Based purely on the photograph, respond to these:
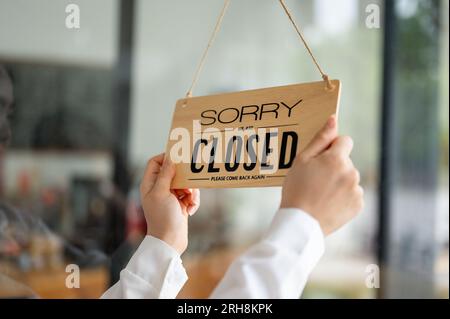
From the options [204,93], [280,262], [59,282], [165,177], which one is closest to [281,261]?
[280,262]

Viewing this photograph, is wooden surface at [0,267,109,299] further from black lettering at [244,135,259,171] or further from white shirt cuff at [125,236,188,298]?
black lettering at [244,135,259,171]

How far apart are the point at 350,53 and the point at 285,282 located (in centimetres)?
219

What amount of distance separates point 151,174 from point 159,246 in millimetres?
111

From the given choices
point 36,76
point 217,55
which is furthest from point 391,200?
point 36,76

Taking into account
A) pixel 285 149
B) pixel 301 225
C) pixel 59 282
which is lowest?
pixel 59 282

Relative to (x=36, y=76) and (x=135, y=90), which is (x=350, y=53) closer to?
(x=135, y=90)

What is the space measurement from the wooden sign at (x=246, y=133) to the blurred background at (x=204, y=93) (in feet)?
3.70

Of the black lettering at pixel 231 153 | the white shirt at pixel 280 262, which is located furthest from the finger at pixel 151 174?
the white shirt at pixel 280 262

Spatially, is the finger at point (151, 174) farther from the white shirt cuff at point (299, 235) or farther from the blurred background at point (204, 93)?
the blurred background at point (204, 93)

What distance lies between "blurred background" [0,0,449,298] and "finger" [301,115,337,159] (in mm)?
1281

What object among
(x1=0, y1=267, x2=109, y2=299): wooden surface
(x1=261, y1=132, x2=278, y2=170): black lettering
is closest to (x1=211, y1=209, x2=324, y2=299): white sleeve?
(x1=261, y1=132, x2=278, y2=170): black lettering

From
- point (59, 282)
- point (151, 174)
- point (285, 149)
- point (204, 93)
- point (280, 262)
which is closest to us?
point (280, 262)

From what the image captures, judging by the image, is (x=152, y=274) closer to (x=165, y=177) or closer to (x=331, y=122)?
(x=165, y=177)

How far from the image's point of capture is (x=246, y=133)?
0.76 metres
